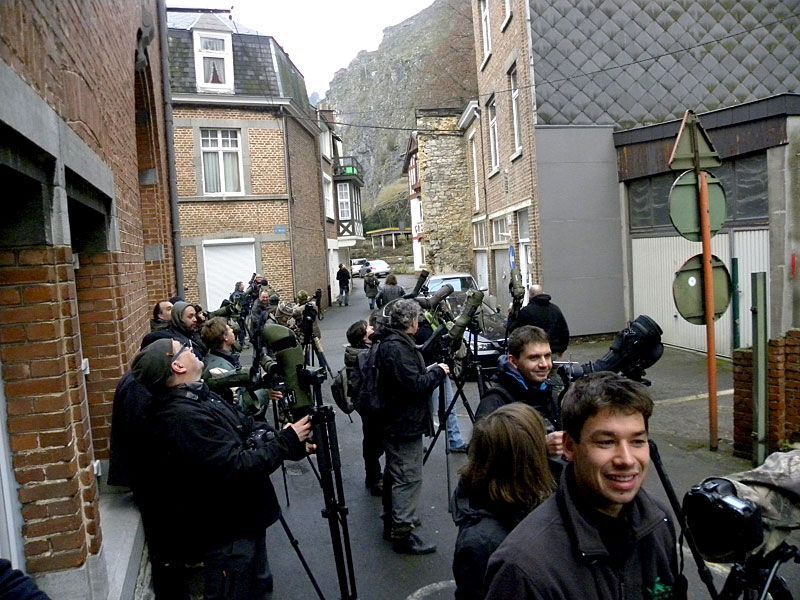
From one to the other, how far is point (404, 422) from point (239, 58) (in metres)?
17.7

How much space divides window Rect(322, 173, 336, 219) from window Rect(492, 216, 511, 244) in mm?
8893

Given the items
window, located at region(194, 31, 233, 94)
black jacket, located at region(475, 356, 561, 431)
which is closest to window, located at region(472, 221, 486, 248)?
window, located at region(194, 31, 233, 94)

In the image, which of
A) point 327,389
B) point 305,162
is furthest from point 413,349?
point 305,162

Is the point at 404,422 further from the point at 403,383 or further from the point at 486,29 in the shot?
the point at 486,29

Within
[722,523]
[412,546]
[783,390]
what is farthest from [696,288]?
[722,523]

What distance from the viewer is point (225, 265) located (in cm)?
1894

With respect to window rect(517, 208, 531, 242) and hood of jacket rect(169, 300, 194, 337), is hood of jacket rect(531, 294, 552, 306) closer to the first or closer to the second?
hood of jacket rect(169, 300, 194, 337)

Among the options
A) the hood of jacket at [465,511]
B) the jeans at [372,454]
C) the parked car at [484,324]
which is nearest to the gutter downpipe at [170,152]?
the parked car at [484,324]

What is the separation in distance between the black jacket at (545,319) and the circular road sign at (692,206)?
6.47 ft

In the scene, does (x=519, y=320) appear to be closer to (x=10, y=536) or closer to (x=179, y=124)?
(x=10, y=536)

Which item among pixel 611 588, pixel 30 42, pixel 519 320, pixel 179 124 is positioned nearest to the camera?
pixel 611 588

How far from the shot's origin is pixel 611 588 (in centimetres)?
159

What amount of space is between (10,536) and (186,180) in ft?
57.1

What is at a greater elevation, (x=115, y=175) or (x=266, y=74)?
(x=266, y=74)
